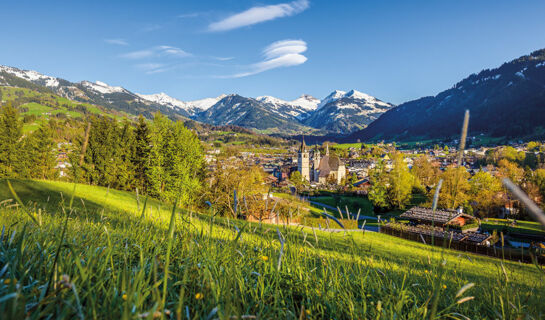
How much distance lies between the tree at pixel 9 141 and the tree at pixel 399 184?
6252 centimetres

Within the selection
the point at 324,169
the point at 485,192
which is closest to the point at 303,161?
the point at 324,169

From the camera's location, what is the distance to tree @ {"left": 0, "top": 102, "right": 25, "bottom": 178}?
116 feet

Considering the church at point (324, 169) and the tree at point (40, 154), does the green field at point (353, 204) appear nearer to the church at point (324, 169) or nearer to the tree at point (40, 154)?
the church at point (324, 169)

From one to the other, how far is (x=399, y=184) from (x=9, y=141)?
64.2 m

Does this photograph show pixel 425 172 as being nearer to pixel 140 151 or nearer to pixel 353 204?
pixel 353 204

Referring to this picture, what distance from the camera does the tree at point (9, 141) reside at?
116ft

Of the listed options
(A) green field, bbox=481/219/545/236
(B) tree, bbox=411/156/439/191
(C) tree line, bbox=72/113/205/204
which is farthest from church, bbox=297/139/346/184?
(C) tree line, bbox=72/113/205/204

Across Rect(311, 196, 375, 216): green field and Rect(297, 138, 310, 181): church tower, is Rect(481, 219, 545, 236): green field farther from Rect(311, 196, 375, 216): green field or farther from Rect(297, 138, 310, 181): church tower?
Rect(297, 138, 310, 181): church tower

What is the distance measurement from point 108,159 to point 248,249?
38.2m

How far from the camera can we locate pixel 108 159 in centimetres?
3494

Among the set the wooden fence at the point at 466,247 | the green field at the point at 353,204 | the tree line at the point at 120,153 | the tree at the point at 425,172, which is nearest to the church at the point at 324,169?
the tree at the point at 425,172

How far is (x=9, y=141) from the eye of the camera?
36.4m

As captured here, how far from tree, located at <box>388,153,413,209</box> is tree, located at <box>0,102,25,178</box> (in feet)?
205

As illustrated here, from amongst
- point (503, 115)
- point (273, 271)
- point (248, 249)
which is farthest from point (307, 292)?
point (503, 115)
